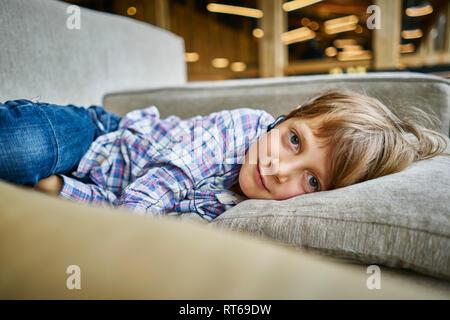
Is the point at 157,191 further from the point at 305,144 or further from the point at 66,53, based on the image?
the point at 66,53

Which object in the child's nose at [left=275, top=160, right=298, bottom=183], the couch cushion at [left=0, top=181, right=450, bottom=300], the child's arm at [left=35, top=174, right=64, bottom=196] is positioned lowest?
the child's arm at [left=35, top=174, right=64, bottom=196]

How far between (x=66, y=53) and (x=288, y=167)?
878mm

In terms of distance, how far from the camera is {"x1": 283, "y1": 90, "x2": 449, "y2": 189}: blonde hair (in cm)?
70

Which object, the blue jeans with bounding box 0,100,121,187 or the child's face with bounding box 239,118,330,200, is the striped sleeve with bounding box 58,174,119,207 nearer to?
the blue jeans with bounding box 0,100,121,187

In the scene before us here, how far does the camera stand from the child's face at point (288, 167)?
72cm

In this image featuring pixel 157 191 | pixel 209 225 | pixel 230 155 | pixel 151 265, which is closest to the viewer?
pixel 151 265

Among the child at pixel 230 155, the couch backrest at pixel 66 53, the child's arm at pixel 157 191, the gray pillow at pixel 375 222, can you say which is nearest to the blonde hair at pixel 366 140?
the child at pixel 230 155

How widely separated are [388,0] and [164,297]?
3.45 metres

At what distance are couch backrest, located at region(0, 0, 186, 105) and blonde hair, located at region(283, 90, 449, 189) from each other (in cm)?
80

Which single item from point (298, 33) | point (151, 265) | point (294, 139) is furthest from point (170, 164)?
point (298, 33)

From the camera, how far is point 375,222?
44 centimetres

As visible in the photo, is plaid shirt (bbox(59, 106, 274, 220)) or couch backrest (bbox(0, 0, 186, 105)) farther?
couch backrest (bbox(0, 0, 186, 105))

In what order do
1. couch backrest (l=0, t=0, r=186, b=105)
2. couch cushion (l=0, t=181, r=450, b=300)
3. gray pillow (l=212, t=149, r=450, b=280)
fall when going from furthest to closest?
couch backrest (l=0, t=0, r=186, b=105)
gray pillow (l=212, t=149, r=450, b=280)
couch cushion (l=0, t=181, r=450, b=300)

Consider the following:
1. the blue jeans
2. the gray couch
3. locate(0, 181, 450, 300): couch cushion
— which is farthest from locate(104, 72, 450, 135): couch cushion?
locate(0, 181, 450, 300): couch cushion
